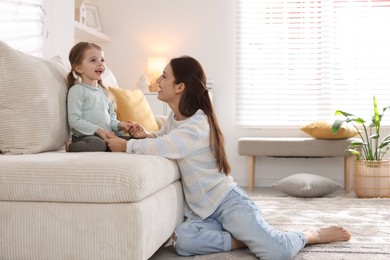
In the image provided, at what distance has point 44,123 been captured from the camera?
2.26 m

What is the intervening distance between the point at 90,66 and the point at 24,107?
43 cm

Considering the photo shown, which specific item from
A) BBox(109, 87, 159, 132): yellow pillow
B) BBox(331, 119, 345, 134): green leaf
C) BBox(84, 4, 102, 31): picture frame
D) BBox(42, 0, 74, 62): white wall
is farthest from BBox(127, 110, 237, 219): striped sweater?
BBox(84, 4, 102, 31): picture frame

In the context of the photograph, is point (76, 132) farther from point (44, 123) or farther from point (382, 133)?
point (382, 133)

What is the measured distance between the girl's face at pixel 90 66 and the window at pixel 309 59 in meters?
2.93

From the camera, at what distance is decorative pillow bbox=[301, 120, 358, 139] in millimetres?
4605

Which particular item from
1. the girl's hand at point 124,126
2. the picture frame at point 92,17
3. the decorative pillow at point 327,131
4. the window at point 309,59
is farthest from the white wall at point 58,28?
the decorative pillow at point 327,131

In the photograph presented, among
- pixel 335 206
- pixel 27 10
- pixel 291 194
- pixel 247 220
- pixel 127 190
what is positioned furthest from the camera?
pixel 291 194

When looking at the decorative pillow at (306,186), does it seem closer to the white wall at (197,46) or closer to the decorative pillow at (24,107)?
the white wall at (197,46)

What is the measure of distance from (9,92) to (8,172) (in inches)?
20.9

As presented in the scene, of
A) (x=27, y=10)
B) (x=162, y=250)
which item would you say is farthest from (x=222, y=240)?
(x=27, y=10)

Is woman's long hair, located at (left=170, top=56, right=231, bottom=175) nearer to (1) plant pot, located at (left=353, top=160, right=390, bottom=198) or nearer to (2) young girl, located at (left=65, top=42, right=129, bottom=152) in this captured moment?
(2) young girl, located at (left=65, top=42, right=129, bottom=152)

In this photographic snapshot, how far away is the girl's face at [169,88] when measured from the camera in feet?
7.69

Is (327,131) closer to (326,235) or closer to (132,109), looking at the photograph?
(132,109)

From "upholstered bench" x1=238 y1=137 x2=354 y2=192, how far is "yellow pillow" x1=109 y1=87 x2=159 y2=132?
1734 millimetres
